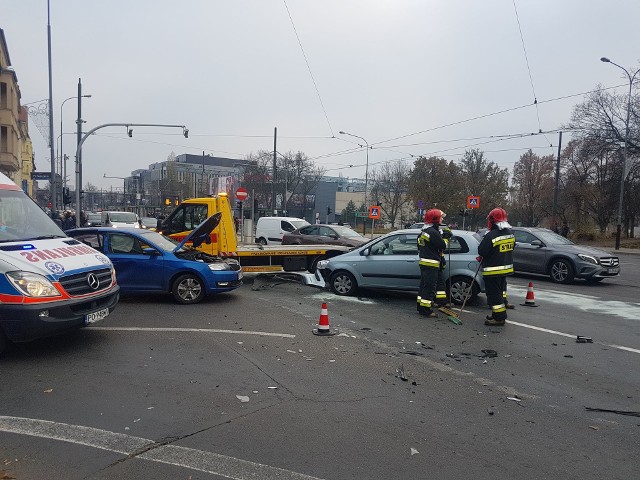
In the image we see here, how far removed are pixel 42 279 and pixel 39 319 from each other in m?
0.45

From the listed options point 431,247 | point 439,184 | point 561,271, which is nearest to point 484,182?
point 439,184

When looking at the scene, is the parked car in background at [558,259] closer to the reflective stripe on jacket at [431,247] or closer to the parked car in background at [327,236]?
the parked car in background at [327,236]

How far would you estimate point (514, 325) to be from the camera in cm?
842

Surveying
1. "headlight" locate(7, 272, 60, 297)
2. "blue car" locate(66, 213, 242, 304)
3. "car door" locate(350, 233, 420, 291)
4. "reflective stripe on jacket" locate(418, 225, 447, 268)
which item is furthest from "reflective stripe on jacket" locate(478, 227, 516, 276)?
"headlight" locate(7, 272, 60, 297)

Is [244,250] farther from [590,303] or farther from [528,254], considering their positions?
[528,254]

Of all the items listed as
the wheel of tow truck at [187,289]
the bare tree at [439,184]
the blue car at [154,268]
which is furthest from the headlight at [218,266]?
the bare tree at [439,184]

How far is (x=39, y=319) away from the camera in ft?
18.5

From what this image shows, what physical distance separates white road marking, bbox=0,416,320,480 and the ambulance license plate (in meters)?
1.97

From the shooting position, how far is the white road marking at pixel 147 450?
11.5 ft

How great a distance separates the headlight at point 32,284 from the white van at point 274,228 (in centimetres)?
1779

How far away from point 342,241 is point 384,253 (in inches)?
280

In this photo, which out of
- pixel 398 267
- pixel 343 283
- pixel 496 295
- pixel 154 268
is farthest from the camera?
pixel 343 283

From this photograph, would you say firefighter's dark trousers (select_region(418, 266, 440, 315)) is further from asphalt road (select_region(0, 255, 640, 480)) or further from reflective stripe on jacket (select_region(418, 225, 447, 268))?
asphalt road (select_region(0, 255, 640, 480))

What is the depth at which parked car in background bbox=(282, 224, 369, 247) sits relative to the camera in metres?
17.8
